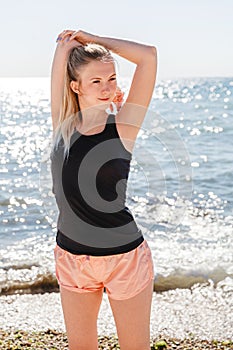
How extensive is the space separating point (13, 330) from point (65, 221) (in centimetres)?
305

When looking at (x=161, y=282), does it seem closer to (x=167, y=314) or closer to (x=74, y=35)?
(x=167, y=314)

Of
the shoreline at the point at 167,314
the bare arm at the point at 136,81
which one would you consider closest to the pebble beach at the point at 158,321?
the shoreline at the point at 167,314

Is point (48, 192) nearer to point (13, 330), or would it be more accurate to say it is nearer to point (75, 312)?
point (75, 312)

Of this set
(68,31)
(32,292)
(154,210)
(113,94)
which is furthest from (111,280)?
(154,210)

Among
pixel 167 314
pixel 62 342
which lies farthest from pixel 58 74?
pixel 167 314

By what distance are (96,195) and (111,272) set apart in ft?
1.24

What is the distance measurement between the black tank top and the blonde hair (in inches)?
4.2

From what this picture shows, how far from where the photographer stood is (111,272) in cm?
296

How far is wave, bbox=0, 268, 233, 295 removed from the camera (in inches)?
286

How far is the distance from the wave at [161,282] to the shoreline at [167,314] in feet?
0.51

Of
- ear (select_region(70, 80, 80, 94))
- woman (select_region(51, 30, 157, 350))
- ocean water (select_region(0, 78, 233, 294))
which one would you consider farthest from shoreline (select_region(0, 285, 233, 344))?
ear (select_region(70, 80, 80, 94))

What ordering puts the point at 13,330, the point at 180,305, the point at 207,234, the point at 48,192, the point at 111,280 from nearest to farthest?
1. the point at 111,280
2. the point at 48,192
3. the point at 13,330
4. the point at 180,305
5. the point at 207,234

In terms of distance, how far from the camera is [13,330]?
5.72 metres

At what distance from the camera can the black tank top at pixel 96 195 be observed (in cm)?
295
